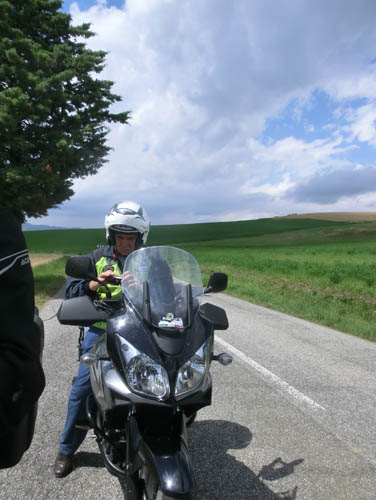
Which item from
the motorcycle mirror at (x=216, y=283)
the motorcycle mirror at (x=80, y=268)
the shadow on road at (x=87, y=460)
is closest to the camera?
the motorcycle mirror at (x=80, y=268)

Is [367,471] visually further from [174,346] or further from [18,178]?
[18,178]

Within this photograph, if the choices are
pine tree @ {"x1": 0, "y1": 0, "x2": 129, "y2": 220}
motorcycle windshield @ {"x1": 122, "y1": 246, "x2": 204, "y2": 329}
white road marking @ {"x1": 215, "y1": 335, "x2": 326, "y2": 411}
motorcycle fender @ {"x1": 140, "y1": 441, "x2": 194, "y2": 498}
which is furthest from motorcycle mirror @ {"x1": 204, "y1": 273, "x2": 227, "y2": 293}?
pine tree @ {"x1": 0, "y1": 0, "x2": 129, "y2": 220}

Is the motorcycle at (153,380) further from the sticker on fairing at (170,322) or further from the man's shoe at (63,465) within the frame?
the man's shoe at (63,465)

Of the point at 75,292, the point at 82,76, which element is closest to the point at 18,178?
the point at 82,76

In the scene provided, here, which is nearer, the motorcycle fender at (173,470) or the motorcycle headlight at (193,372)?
the motorcycle fender at (173,470)

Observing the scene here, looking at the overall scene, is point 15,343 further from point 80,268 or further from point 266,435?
point 266,435

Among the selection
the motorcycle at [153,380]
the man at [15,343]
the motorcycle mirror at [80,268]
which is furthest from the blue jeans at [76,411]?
the man at [15,343]

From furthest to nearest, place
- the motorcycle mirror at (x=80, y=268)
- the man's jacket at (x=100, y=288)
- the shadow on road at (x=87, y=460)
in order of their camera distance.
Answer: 1. the man's jacket at (x=100, y=288)
2. the shadow on road at (x=87, y=460)
3. the motorcycle mirror at (x=80, y=268)

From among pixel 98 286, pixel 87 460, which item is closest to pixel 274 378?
pixel 87 460

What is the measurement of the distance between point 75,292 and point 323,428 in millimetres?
2828

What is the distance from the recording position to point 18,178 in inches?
488

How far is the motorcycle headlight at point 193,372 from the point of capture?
6.11 ft

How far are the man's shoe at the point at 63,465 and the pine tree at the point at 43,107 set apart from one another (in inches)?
406

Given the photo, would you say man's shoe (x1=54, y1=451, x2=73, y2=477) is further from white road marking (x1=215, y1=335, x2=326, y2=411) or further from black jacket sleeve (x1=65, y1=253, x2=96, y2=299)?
white road marking (x1=215, y1=335, x2=326, y2=411)
